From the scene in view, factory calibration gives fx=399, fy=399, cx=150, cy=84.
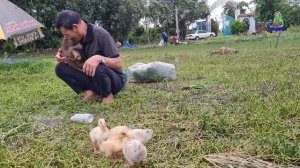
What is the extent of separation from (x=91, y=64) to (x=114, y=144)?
77.4 inches

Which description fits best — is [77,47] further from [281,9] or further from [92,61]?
[281,9]

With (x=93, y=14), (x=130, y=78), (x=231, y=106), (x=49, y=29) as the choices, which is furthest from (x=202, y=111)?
(x=93, y=14)

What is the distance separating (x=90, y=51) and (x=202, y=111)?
62.8 inches

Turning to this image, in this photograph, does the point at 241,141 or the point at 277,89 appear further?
the point at 277,89

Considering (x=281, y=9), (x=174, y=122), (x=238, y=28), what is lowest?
(x=238, y=28)

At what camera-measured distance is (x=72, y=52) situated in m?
4.83

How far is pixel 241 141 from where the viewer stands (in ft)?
9.73

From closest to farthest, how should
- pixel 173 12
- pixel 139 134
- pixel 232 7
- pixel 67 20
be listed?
pixel 139 134, pixel 67 20, pixel 173 12, pixel 232 7

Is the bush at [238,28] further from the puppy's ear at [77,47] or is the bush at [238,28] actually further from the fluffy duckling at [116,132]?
the fluffy duckling at [116,132]

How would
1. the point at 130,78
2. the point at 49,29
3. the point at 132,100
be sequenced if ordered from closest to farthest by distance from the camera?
the point at 132,100
the point at 130,78
the point at 49,29

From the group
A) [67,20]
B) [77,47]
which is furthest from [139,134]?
[77,47]

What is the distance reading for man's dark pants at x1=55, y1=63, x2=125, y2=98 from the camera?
4762 millimetres

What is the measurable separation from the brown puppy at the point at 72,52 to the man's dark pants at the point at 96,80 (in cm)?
12

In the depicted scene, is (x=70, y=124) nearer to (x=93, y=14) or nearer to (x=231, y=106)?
(x=231, y=106)
